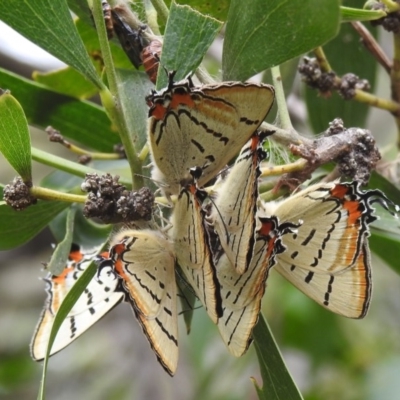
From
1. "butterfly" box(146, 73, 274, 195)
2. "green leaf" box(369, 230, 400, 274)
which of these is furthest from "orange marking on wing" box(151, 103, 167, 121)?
"green leaf" box(369, 230, 400, 274)

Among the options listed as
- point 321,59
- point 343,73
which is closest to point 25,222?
point 321,59

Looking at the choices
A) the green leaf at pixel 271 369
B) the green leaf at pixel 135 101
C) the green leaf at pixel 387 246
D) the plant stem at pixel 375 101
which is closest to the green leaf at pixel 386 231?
the green leaf at pixel 387 246

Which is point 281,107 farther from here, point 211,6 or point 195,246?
point 195,246

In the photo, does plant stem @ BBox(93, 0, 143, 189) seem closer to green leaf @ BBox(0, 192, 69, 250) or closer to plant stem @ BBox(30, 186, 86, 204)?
plant stem @ BBox(30, 186, 86, 204)

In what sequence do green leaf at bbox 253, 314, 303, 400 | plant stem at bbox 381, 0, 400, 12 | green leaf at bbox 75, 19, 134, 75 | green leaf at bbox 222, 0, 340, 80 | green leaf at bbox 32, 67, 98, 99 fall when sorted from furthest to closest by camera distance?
green leaf at bbox 32, 67, 98, 99 → green leaf at bbox 75, 19, 134, 75 → plant stem at bbox 381, 0, 400, 12 → green leaf at bbox 253, 314, 303, 400 → green leaf at bbox 222, 0, 340, 80

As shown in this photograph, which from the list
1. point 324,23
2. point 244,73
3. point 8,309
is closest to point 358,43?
point 244,73

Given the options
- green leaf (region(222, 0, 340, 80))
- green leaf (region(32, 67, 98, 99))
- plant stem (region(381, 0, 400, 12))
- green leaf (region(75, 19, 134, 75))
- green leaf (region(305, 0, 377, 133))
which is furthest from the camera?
green leaf (region(305, 0, 377, 133))
